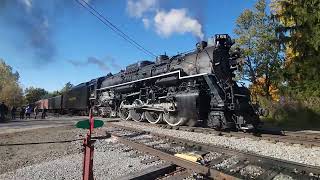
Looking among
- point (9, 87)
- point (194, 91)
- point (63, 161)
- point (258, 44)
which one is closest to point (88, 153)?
point (63, 161)

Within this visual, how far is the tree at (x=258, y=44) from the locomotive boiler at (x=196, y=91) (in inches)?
898

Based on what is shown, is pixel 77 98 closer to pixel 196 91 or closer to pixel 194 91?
pixel 194 91

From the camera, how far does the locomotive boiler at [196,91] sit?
1397 centimetres

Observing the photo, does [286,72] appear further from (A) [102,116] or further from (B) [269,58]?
(B) [269,58]

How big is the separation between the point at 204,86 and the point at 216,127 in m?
2.30

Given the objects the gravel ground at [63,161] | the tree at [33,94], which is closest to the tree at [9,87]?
the tree at [33,94]

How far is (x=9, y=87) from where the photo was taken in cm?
8294

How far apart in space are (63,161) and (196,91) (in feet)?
25.5

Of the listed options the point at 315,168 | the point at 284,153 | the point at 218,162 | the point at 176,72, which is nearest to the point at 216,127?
the point at 176,72

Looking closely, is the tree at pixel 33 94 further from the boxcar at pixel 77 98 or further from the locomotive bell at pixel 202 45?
the locomotive bell at pixel 202 45

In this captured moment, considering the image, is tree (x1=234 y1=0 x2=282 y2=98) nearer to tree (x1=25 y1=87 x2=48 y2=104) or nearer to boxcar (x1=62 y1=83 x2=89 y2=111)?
boxcar (x1=62 y1=83 x2=89 y2=111)

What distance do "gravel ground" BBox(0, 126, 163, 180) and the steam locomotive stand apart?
15.7 feet

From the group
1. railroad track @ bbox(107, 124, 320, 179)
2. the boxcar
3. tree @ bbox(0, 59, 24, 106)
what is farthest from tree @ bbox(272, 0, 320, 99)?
tree @ bbox(0, 59, 24, 106)

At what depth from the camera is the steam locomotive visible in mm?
13992
